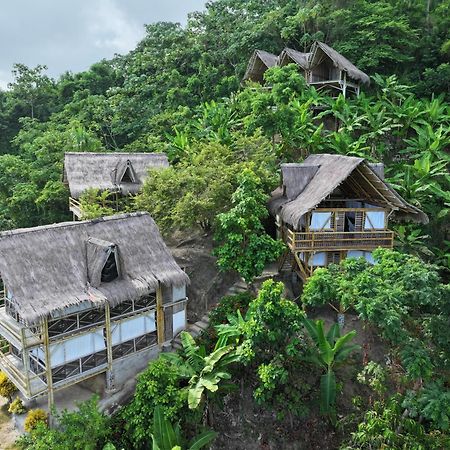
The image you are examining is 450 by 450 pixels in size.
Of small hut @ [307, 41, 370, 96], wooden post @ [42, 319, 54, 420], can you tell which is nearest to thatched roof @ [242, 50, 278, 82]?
small hut @ [307, 41, 370, 96]

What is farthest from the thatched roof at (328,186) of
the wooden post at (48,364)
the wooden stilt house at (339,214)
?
the wooden post at (48,364)

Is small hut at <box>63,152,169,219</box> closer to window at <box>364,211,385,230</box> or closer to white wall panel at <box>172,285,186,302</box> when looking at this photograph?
white wall panel at <box>172,285,186,302</box>

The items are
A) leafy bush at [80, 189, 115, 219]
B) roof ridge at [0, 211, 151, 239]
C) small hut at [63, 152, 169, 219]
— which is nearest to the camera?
roof ridge at [0, 211, 151, 239]

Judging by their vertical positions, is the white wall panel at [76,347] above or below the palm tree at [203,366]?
above

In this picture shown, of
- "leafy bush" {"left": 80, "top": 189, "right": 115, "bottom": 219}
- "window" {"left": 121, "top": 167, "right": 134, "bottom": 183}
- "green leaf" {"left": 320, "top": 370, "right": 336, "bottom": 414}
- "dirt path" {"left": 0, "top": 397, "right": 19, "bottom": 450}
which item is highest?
"window" {"left": 121, "top": 167, "right": 134, "bottom": 183}

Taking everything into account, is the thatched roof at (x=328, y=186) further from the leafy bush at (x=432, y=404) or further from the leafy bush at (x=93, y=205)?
the leafy bush at (x=93, y=205)

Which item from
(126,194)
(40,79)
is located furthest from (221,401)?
(40,79)

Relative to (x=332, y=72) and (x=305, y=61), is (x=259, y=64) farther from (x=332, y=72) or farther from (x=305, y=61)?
(x=332, y=72)
